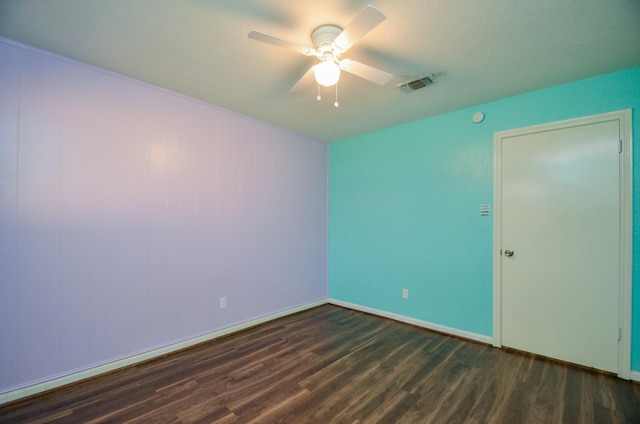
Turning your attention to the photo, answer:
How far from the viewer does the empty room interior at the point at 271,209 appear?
177 cm

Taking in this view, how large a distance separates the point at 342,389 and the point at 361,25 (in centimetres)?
243

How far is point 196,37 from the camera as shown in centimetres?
184

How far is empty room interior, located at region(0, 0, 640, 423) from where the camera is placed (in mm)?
1771

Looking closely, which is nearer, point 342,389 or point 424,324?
point 342,389

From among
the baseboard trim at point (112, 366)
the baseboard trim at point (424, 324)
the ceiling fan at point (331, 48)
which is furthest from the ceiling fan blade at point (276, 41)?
the baseboard trim at point (424, 324)

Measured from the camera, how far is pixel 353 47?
1.95 m

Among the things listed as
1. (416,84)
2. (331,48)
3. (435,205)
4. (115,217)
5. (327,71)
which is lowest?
(115,217)

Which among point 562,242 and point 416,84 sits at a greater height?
point 416,84

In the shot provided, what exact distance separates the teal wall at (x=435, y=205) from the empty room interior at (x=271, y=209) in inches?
1.0

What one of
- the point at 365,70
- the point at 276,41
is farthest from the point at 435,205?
the point at 276,41

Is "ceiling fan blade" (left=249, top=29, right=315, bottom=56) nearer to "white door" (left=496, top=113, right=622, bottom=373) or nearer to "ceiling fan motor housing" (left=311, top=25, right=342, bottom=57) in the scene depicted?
"ceiling fan motor housing" (left=311, top=25, right=342, bottom=57)

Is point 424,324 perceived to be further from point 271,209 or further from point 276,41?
point 276,41

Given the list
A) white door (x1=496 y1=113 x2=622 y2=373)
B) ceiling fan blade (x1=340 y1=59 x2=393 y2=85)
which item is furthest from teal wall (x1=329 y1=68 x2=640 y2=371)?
ceiling fan blade (x1=340 y1=59 x2=393 y2=85)

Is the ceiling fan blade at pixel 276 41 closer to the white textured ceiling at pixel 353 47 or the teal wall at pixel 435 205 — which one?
the white textured ceiling at pixel 353 47
